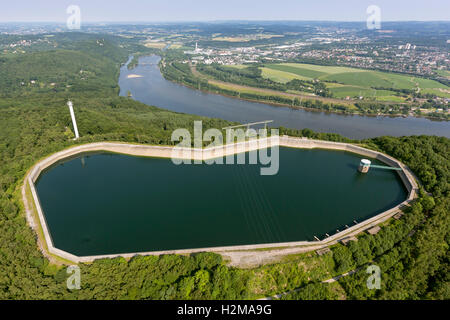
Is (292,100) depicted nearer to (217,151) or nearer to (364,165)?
(364,165)

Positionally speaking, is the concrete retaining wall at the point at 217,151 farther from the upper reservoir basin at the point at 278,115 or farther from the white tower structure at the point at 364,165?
the upper reservoir basin at the point at 278,115

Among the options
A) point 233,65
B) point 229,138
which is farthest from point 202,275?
point 233,65

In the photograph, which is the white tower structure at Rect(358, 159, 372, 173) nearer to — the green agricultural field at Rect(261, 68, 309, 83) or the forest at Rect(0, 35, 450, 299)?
the forest at Rect(0, 35, 450, 299)

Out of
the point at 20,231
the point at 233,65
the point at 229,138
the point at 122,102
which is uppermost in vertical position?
the point at 233,65

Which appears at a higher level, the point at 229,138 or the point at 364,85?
the point at 364,85

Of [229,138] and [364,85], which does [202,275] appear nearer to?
[229,138]

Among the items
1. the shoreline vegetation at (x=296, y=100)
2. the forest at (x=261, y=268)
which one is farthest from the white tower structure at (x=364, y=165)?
the shoreline vegetation at (x=296, y=100)

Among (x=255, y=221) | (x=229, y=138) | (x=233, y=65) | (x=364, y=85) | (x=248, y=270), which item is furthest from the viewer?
Answer: (x=233, y=65)
